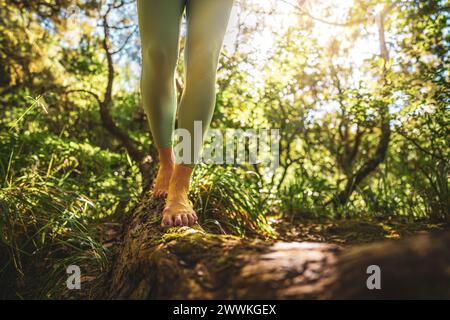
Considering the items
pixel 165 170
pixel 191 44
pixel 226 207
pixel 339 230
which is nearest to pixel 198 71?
pixel 191 44

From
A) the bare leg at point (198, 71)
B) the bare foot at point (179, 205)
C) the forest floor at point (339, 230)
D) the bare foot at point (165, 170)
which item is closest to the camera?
the bare foot at point (179, 205)

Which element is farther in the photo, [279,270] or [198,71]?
[198,71]

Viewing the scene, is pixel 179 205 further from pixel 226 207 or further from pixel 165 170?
A: pixel 226 207

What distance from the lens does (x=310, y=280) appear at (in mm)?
787

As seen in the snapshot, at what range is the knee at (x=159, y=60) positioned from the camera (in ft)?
5.15

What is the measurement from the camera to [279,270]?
82 cm

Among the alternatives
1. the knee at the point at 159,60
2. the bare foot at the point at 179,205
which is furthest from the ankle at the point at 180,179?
the knee at the point at 159,60

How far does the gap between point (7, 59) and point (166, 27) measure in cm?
362

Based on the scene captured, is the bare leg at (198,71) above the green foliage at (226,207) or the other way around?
above

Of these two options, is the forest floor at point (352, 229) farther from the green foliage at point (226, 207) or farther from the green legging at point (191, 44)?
the green legging at point (191, 44)

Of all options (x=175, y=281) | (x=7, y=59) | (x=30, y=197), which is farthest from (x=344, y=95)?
(x=7, y=59)

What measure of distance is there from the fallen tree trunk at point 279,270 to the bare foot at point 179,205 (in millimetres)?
310

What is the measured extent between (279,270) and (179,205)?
0.78 m
